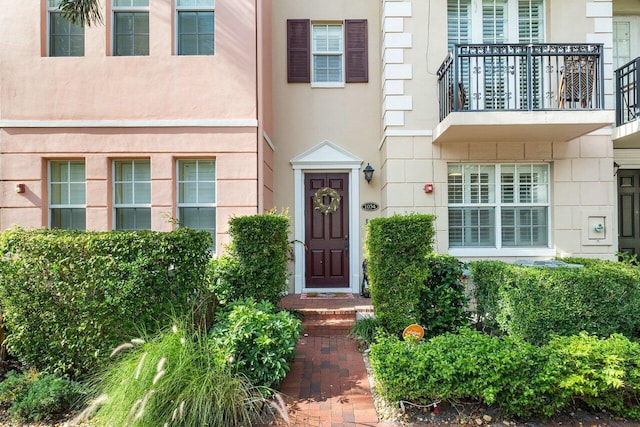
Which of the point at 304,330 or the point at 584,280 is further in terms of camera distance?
the point at 304,330

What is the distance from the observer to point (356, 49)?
7000 millimetres

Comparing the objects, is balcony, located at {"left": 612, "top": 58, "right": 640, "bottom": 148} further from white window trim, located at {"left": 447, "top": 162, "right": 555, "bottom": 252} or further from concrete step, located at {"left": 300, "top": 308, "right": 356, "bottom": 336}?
concrete step, located at {"left": 300, "top": 308, "right": 356, "bottom": 336}

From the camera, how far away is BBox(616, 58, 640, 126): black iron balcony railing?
5997 millimetres

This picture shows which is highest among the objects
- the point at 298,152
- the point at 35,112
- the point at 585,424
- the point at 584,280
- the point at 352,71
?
the point at 352,71

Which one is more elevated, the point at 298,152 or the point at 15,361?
the point at 298,152

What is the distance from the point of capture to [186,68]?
583 cm

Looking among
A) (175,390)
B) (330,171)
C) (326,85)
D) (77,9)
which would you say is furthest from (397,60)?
(175,390)

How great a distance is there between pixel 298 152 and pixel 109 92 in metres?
3.50

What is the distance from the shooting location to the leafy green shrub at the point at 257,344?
3340mm

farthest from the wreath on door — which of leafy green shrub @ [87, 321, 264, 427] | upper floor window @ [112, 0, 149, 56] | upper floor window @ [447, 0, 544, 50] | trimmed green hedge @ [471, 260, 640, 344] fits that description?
leafy green shrub @ [87, 321, 264, 427]

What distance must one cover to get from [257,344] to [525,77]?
5944 millimetres

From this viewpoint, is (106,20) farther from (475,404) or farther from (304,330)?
(475,404)

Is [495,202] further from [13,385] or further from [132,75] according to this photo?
[13,385]

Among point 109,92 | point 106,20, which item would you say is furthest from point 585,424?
point 106,20
